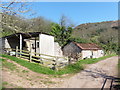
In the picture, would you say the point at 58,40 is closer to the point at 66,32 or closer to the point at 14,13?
the point at 66,32

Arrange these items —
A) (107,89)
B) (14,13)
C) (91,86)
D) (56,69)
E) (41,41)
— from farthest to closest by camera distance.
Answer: (41,41), (56,69), (91,86), (107,89), (14,13)

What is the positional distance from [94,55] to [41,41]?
32.5 feet

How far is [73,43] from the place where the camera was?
1822 cm

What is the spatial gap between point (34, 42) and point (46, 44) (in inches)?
124

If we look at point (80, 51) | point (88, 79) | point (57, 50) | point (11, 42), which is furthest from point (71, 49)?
point (88, 79)

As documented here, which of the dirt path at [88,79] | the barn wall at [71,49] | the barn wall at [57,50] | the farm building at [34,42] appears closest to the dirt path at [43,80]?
the dirt path at [88,79]

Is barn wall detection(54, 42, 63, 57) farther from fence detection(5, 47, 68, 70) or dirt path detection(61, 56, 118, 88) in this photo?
dirt path detection(61, 56, 118, 88)

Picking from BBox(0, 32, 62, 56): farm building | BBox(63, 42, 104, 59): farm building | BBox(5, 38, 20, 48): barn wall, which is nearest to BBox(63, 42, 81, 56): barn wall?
BBox(63, 42, 104, 59): farm building

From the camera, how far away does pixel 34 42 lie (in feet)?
51.6

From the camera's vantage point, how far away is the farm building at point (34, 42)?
12.7 metres

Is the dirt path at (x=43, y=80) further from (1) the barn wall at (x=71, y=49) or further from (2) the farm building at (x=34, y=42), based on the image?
(1) the barn wall at (x=71, y=49)

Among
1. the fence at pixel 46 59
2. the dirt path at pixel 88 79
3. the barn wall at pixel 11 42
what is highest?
the barn wall at pixel 11 42

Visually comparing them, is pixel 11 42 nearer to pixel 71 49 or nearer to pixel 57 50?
pixel 57 50

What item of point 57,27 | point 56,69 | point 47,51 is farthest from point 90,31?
point 56,69
